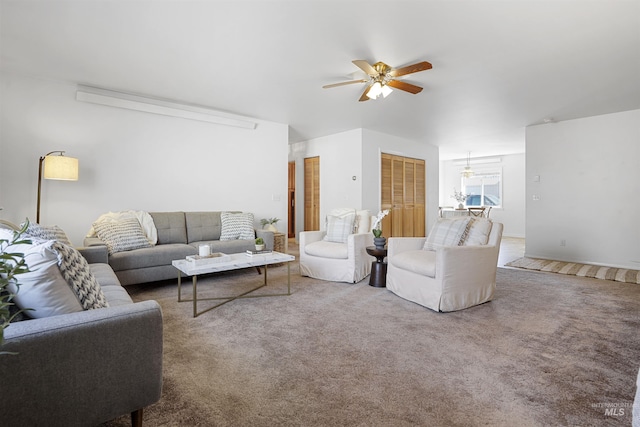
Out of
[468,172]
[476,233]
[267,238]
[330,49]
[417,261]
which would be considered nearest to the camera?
[330,49]

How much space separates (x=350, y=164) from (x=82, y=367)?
5.35 meters

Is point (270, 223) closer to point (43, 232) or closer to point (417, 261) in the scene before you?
point (417, 261)

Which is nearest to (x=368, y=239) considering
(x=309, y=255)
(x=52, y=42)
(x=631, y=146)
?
(x=309, y=255)

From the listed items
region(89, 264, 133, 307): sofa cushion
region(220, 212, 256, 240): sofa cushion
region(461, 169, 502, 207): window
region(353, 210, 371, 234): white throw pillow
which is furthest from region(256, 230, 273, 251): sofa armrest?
region(461, 169, 502, 207): window

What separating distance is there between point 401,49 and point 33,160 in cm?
423

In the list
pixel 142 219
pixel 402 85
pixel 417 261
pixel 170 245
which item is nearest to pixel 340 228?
pixel 417 261

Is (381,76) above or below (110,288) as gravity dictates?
above

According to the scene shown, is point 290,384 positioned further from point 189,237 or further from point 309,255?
point 189,237

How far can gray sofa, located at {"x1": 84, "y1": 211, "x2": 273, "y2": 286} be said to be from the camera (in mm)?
3248

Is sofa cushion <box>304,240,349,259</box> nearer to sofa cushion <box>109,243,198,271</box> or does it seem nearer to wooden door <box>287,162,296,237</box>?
sofa cushion <box>109,243,198,271</box>

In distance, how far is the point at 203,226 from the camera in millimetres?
4293

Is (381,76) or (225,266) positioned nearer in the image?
(225,266)

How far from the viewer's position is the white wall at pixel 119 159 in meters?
3.48

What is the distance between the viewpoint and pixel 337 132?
615 cm
